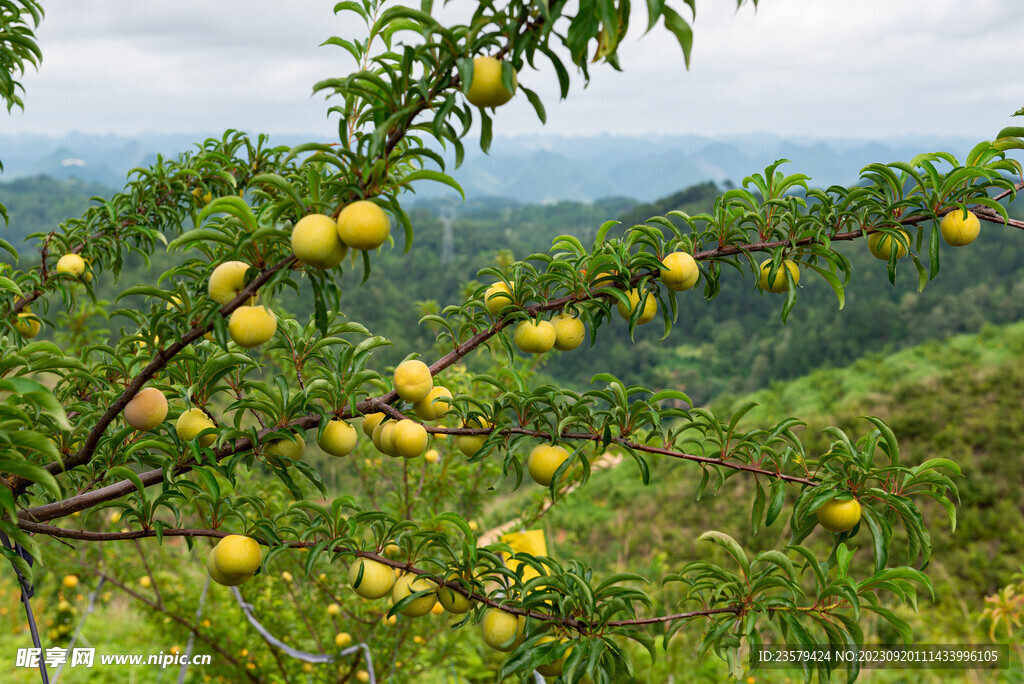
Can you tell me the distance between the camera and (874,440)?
96 centimetres

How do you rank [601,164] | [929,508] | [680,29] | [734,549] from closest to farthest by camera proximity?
[680,29]
[734,549]
[929,508]
[601,164]

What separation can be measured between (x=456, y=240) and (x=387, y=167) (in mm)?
52587

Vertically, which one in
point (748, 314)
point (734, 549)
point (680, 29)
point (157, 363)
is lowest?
point (748, 314)

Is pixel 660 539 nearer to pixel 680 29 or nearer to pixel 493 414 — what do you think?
pixel 493 414

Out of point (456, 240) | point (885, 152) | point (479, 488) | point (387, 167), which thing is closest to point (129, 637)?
point (479, 488)

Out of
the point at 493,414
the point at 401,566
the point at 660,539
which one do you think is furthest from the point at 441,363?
the point at 660,539

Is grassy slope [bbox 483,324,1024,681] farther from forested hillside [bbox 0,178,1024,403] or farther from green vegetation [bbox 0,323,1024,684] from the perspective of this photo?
forested hillside [bbox 0,178,1024,403]

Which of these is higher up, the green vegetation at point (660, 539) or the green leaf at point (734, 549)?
the green leaf at point (734, 549)

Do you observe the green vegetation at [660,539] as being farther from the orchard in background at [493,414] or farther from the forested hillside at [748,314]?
the forested hillside at [748,314]

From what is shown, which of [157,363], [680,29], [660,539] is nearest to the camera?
[680,29]

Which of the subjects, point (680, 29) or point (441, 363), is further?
point (441, 363)

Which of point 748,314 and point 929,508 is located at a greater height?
point 929,508

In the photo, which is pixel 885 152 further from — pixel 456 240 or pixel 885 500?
pixel 885 500

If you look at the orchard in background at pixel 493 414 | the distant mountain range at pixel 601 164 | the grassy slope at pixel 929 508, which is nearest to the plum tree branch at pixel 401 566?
the orchard in background at pixel 493 414
